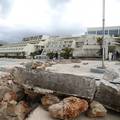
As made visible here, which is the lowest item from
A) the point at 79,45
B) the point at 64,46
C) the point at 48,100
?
the point at 64,46

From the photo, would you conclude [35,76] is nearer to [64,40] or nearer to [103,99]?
[103,99]

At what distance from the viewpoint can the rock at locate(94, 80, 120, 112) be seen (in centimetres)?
497

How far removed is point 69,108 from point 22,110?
982 mm

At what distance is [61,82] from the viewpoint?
5.28 metres

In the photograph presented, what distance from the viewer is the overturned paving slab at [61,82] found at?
5047mm

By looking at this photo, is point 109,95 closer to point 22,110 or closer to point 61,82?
point 61,82

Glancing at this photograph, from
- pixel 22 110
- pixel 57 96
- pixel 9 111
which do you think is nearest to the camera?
pixel 9 111

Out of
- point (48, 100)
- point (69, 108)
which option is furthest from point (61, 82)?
point (69, 108)

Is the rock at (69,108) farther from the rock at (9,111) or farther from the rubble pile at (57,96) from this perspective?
the rock at (9,111)

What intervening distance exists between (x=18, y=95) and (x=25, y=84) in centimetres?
27

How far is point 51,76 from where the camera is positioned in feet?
17.9

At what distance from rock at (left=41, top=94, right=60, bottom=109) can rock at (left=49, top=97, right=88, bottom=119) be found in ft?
0.88

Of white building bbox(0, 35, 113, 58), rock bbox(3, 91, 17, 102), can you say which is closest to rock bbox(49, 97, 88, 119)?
rock bbox(3, 91, 17, 102)

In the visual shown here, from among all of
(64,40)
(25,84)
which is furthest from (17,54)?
(25,84)
